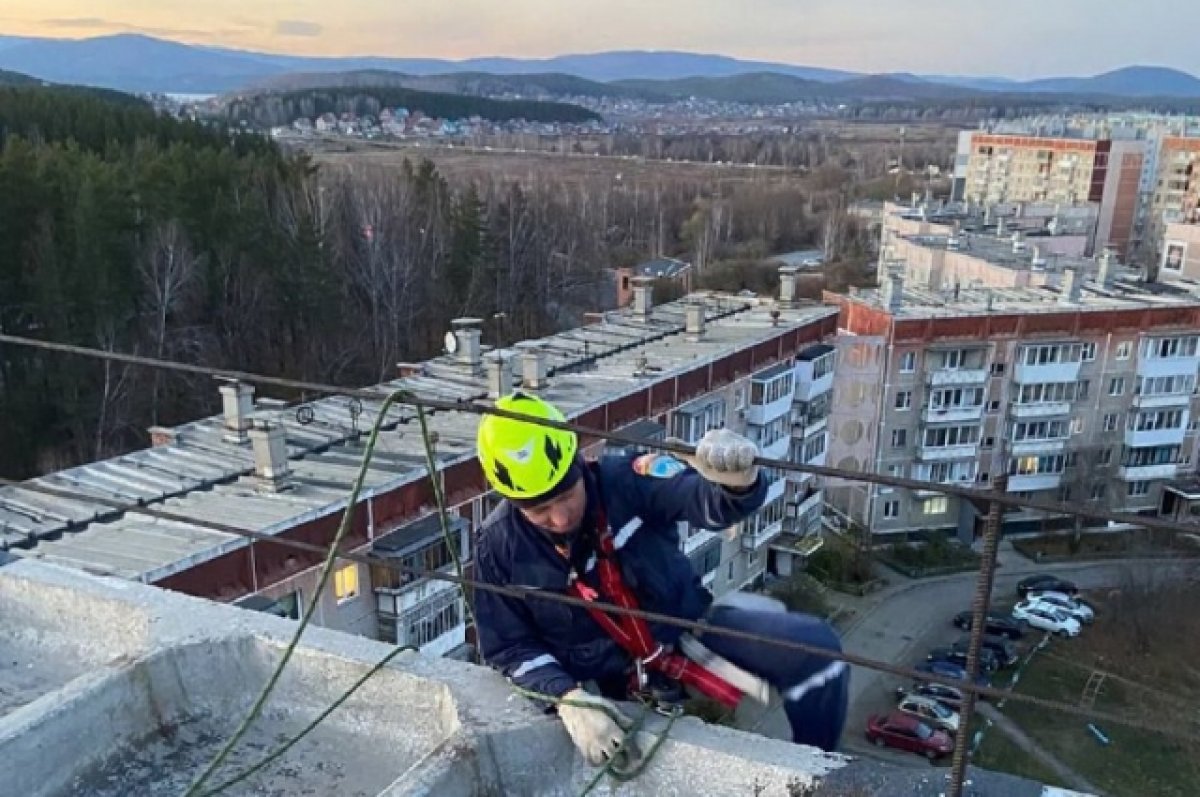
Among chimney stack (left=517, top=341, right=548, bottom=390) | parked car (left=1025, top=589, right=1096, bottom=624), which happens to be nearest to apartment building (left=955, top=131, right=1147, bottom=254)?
parked car (left=1025, top=589, right=1096, bottom=624)

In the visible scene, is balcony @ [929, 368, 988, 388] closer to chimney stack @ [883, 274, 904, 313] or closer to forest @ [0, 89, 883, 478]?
chimney stack @ [883, 274, 904, 313]

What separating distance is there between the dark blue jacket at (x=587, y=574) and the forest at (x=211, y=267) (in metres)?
18.3

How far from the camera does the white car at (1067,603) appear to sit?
19047 mm

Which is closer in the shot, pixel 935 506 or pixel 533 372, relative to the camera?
pixel 533 372

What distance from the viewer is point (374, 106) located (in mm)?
120750

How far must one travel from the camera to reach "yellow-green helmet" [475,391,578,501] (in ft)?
8.40

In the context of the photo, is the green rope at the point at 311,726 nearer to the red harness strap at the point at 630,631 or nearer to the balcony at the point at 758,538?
the red harness strap at the point at 630,631

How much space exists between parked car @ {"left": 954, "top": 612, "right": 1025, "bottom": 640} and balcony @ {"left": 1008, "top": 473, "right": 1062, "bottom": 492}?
552 cm

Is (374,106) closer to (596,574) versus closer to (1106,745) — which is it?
(1106,745)

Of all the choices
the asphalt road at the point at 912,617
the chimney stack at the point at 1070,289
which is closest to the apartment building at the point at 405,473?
the asphalt road at the point at 912,617

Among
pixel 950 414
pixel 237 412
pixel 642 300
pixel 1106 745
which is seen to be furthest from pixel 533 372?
pixel 950 414

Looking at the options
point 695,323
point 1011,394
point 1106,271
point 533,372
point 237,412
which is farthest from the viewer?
point 1106,271

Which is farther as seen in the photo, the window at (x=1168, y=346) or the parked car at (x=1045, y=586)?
the window at (x=1168, y=346)

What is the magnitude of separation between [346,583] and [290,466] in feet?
5.46
